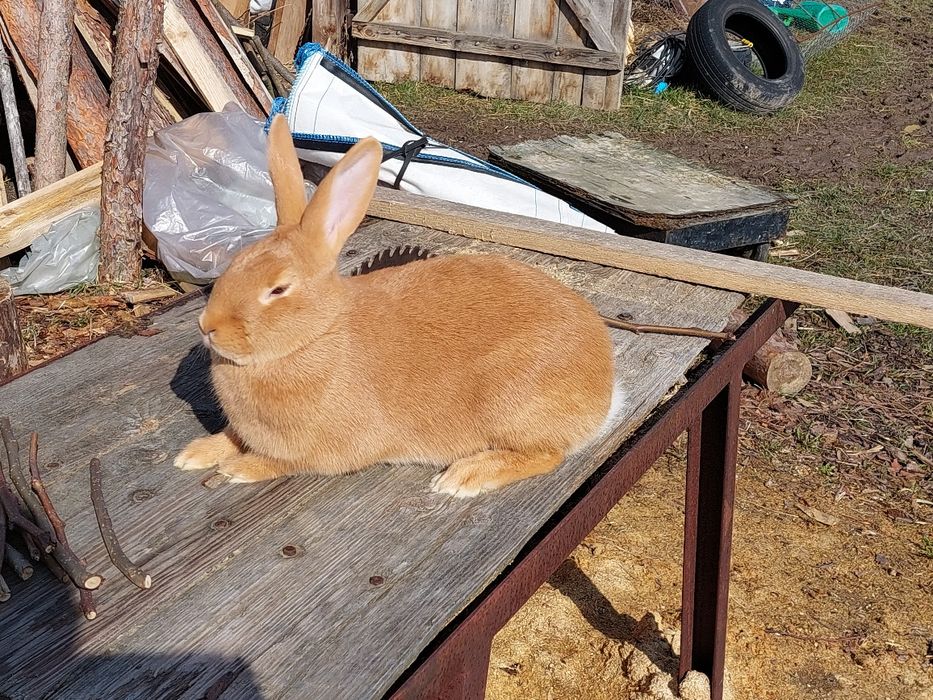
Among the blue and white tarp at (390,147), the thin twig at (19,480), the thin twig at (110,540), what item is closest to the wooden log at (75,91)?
the blue and white tarp at (390,147)

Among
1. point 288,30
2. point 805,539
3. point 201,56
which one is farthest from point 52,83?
point 288,30

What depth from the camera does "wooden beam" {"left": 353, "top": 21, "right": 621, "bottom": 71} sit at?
27.6ft

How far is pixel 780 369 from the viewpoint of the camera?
4.70 meters

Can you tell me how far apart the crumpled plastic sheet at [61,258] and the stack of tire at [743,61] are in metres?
5.88

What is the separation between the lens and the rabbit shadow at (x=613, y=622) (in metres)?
→ 3.63

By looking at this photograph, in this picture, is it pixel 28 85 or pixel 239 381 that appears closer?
pixel 239 381

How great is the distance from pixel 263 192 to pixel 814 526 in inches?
113

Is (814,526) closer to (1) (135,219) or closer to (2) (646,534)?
(2) (646,534)

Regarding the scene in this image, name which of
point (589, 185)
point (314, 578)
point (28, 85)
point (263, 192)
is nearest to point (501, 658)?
point (314, 578)

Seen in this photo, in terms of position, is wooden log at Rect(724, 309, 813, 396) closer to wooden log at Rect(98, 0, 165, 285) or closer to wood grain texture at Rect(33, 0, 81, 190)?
wooden log at Rect(98, 0, 165, 285)

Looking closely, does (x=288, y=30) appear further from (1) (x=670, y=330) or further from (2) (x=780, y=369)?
(1) (x=670, y=330)

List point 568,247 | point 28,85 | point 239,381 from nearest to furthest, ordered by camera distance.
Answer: point 239,381 < point 568,247 < point 28,85

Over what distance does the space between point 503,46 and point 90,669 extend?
784 cm

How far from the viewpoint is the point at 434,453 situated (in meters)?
2.17
